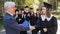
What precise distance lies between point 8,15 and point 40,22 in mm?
1588

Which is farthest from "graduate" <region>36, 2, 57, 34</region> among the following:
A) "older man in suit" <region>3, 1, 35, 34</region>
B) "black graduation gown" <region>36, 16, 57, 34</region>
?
"older man in suit" <region>3, 1, 35, 34</region>

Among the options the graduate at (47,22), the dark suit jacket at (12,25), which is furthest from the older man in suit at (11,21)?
the graduate at (47,22)

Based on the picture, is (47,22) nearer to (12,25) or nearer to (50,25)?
(50,25)

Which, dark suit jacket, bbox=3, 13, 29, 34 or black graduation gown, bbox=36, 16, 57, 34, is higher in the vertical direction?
dark suit jacket, bbox=3, 13, 29, 34

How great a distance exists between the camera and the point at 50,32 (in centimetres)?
679

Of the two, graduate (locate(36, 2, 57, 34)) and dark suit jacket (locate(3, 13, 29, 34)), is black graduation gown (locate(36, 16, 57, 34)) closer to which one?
graduate (locate(36, 2, 57, 34))

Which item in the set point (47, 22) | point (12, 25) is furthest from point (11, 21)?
point (47, 22)

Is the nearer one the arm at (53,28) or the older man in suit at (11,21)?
the older man in suit at (11,21)

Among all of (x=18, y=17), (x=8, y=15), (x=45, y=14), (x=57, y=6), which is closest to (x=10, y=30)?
(x=8, y=15)

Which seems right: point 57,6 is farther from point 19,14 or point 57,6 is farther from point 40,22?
point 40,22

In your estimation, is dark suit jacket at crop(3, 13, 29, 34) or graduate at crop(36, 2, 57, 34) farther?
graduate at crop(36, 2, 57, 34)

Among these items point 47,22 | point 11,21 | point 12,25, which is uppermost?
point 11,21

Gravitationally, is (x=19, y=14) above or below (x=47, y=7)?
below

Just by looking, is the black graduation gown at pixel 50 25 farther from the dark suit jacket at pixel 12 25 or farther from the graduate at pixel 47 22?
the dark suit jacket at pixel 12 25
